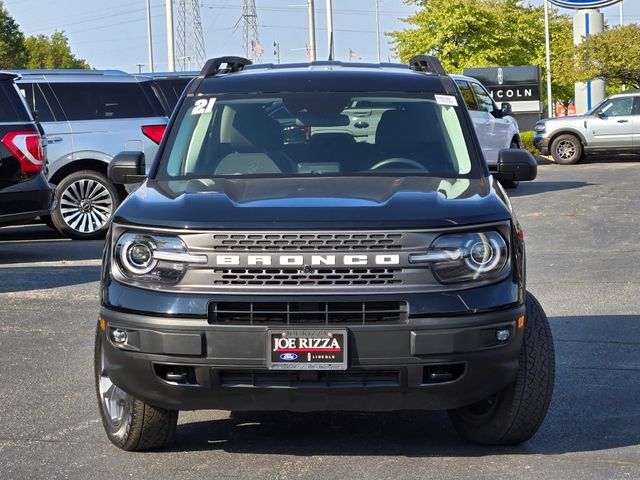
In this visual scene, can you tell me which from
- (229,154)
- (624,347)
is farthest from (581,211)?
(229,154)

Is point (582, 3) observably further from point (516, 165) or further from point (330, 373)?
point (330, 373)

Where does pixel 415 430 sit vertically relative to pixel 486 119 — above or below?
below

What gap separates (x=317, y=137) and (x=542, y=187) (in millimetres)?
16767

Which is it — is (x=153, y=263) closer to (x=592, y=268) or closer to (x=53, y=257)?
(x=592, y=268)

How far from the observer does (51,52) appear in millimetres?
103688

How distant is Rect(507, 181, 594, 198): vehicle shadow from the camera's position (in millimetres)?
21481

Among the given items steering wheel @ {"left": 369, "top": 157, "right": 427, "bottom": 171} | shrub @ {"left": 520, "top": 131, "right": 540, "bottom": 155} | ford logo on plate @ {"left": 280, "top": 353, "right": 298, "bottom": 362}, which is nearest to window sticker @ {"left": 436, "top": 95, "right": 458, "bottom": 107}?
steering wheel @ {"left": 369, "top": 157, "right": 427, "bottom": 171}

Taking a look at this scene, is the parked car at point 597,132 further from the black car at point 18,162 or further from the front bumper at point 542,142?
the black car at point 18,162

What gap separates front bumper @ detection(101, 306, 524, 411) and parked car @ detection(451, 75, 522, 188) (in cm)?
1535

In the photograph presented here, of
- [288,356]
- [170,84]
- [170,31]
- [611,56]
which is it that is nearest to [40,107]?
[170,84]

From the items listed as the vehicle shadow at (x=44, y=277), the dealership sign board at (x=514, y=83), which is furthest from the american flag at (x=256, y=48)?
the vehicle shadow at (x=44, y=277)

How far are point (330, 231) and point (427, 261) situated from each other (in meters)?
0.40

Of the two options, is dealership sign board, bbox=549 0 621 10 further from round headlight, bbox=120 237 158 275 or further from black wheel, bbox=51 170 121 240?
round headlight, bbox=120 237 158 275

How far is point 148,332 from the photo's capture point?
5.03 meters
